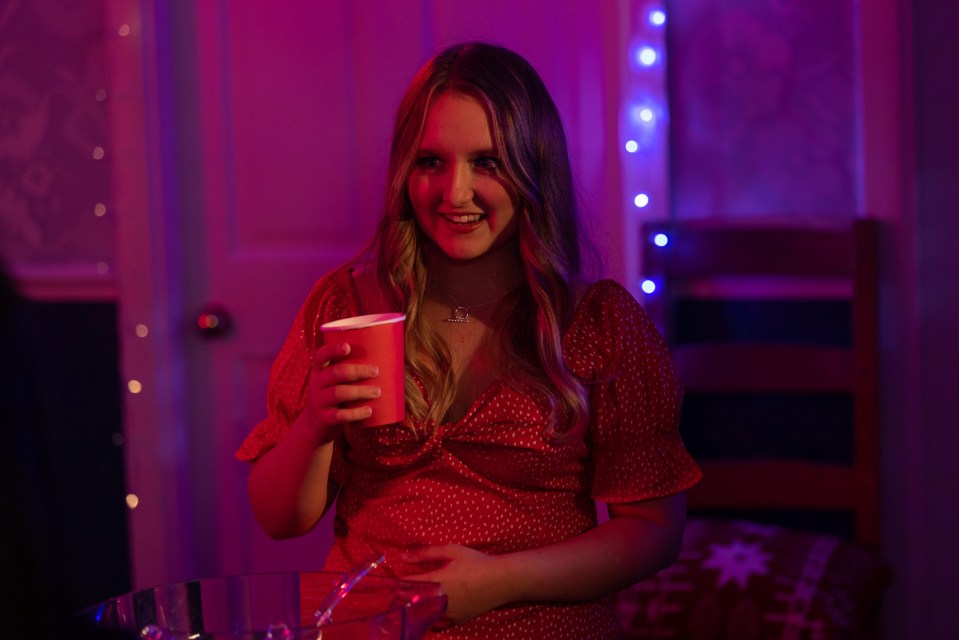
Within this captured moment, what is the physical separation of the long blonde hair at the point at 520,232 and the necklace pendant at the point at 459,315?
0.04 meters

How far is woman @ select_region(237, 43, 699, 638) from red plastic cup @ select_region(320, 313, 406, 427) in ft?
0.70

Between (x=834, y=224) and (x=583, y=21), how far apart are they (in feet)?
2.52

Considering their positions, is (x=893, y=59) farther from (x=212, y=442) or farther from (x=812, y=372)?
(x=212, y=442)

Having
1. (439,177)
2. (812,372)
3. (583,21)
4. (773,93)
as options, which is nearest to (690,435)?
(812,372)

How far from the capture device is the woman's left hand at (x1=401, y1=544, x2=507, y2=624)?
4.02 feet

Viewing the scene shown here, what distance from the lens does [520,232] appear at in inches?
60.9

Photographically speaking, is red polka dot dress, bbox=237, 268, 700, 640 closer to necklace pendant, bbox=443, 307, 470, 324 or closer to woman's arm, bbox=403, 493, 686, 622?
woman's arm, bbox=403, 493, 686, 622

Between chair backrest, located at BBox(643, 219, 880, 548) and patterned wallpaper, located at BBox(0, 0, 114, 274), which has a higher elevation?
patterned wallpaper, located at BBox(0, 0, 114, 274)

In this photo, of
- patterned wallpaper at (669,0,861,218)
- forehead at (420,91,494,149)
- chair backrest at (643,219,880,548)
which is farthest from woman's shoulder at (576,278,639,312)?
patterned wallpaper at (669,0,861,218)

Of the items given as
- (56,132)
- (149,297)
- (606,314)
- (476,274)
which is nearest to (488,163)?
(476,274)

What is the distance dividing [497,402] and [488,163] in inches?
13.1

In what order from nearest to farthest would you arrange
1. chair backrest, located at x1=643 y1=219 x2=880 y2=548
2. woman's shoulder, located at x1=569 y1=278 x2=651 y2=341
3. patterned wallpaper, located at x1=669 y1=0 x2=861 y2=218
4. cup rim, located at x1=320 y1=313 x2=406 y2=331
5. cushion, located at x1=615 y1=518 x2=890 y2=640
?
1. cup rim, located at x1=320 y1=313 x2=406 y2=331
2. woman's shoulder, located at x1=569 y1=278 x2=651 y2=341
3. cushion, located at x1=615 y1=518 x2=890 y2=640
4. chair backrest, located at x1=643 y1=219 x2=880 y2=548
5. patterned wallpaper, located at x1=669 y1=0 x2=861 y2=218

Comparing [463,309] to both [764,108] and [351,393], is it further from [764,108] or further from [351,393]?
[764,108]

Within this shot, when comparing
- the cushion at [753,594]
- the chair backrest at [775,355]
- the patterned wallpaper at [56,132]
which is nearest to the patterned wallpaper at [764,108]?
the chair backrest at [775,355]
